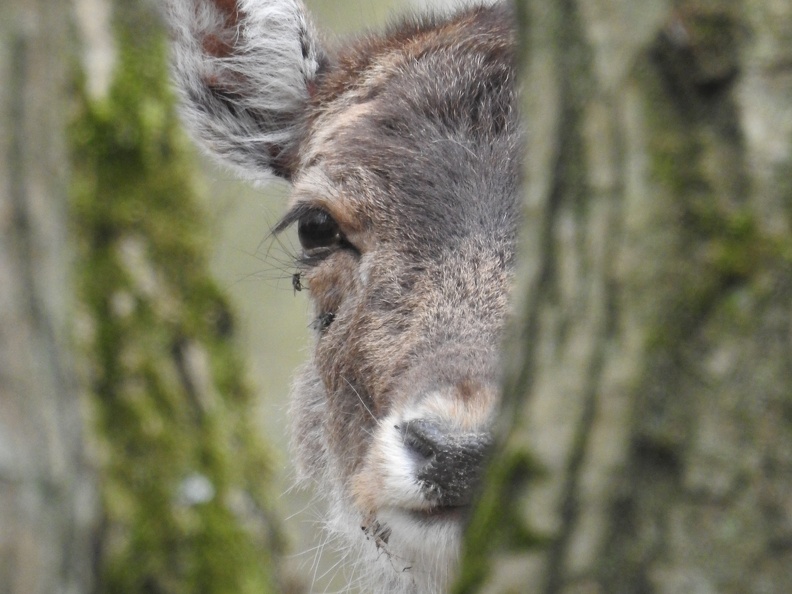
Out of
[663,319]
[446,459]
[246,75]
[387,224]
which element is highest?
[246,75]

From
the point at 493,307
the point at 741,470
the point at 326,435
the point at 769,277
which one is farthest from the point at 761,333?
the point at 326,435

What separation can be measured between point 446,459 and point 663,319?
7.29 ft

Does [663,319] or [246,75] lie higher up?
[246,75]

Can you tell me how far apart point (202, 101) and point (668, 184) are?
548cm

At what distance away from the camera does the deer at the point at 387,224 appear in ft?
13.6

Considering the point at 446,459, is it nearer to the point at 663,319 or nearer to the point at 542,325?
the point at 542,325

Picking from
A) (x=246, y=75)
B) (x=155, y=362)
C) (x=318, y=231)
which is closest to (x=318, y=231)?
(x=318, y=231)

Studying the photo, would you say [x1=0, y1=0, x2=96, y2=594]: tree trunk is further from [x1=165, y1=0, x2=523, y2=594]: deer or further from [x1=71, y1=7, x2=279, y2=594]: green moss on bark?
[x1=165, y1=0, x2=523, y2=594]: deer

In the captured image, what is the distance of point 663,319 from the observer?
1588 mm

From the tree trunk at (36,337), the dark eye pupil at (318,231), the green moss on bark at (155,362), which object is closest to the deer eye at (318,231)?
the dark eye pupil at (318,231)

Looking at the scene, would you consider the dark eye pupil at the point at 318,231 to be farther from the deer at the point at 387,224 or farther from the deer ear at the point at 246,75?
the deer ear at the point at 246,75

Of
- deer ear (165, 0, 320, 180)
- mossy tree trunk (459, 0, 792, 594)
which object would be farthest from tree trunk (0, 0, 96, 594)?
deer ear (165, 0, 320, 180)

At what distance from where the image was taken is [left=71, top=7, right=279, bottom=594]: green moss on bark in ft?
6.28

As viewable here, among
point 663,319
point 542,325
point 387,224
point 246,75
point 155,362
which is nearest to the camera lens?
point 663,319
